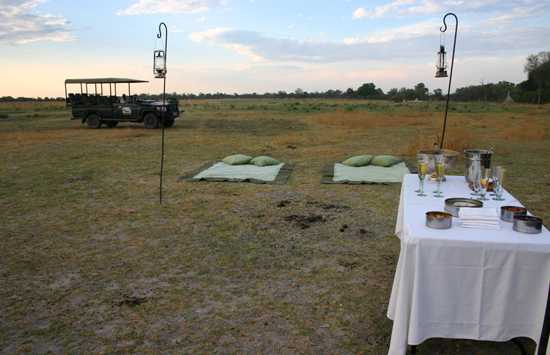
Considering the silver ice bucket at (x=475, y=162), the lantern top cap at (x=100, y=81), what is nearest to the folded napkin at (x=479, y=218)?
the silver ice bucket at (x=475, y=162)

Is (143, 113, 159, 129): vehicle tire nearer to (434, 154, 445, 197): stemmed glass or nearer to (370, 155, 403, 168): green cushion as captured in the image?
(370, 155, 403, 168): green cushion

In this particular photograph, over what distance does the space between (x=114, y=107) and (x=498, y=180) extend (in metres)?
16.1

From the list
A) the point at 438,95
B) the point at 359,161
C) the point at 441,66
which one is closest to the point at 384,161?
the point at 359,161

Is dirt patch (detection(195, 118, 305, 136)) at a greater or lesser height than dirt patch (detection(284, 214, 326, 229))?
greater

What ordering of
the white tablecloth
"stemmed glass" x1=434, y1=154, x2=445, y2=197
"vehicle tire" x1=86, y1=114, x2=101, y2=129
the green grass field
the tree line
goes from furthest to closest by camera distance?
the tree line → "vehicle tire" x1=86, y1=114, x2=101, y2=129 → "stemmed glass" x1=434, y1=154, x2=445, y2=197 → the green grass field → the white tablecloth

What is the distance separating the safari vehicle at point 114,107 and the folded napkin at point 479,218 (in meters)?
15.2

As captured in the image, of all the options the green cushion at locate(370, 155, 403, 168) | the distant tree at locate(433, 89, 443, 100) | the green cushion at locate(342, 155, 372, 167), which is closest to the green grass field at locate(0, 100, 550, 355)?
the green cushion at locate(342, 155, 372, 167)

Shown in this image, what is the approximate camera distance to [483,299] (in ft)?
7.40

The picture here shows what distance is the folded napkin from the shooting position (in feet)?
7.72

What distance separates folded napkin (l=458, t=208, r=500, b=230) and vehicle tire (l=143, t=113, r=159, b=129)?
51.1ft

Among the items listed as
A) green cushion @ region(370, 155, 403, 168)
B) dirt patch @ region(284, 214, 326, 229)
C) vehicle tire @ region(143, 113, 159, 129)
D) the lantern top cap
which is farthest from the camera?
vehicle tire @ region(143, 113, 159, 129)

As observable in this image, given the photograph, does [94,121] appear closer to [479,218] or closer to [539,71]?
[479,218]

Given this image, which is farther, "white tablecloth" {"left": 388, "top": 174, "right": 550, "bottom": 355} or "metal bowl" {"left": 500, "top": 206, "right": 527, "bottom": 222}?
"metal bowl" {"left": 500, "top": 206, "right": 527, "bottom": 222}

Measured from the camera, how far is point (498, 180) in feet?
9.99
